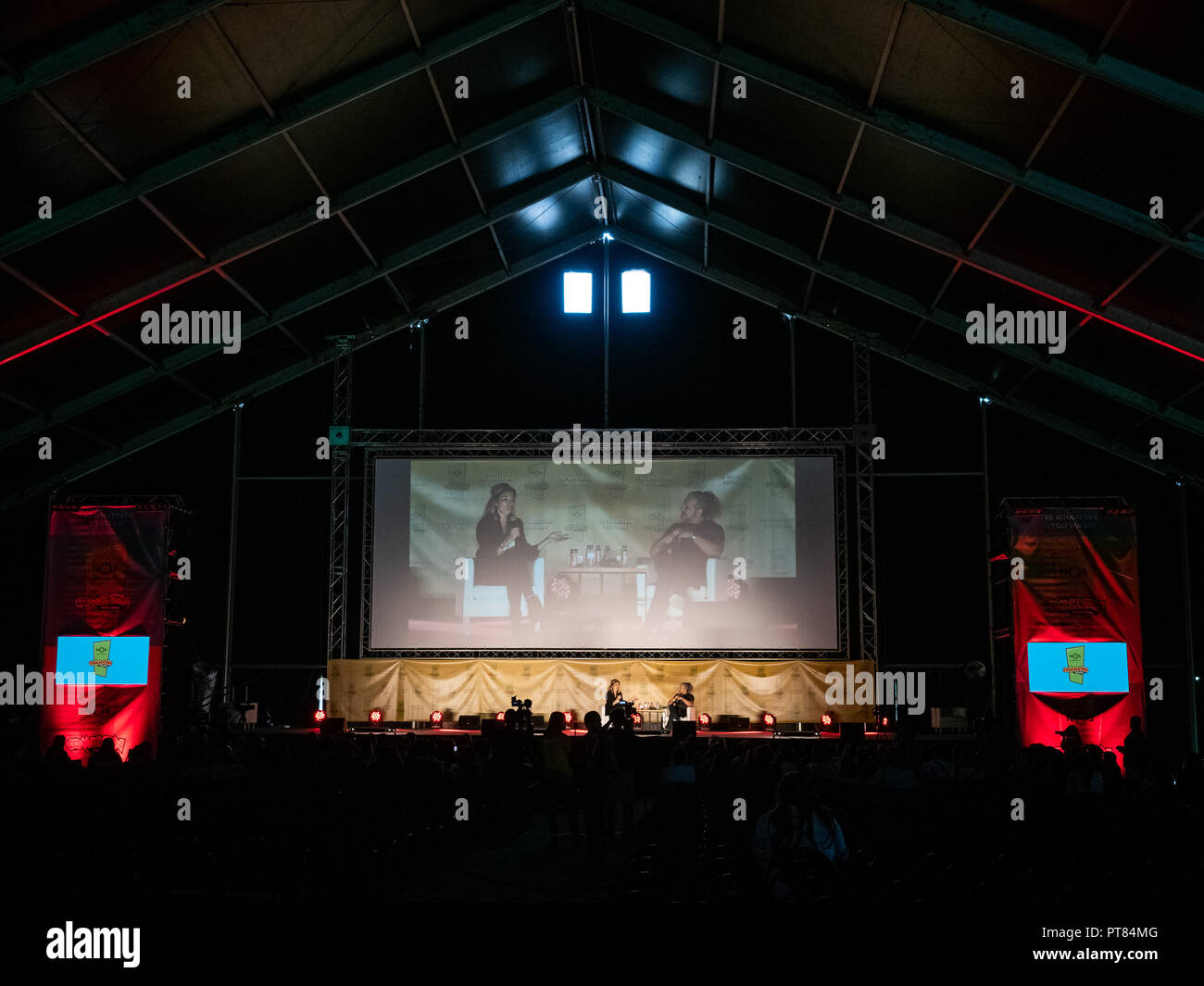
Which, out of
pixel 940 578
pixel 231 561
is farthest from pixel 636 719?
pixel 231 561

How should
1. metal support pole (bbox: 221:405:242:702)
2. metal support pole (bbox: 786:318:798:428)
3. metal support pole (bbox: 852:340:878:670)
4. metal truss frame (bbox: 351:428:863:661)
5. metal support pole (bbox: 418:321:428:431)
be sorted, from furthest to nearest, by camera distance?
metal support pole (bbox: 418:321:428:431), metal support pole (bbox: 786:318:798:428), metal support pole (bbox: 221:405:242:702), metal truss frame (bbox: 351:428:863:661), metal support pole (bbox: 852:340:878:670)

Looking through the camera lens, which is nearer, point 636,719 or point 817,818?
point 817,818

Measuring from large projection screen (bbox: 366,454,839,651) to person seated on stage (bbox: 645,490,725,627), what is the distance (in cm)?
2

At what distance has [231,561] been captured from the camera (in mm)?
21375

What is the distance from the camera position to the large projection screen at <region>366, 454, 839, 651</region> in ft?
66.9

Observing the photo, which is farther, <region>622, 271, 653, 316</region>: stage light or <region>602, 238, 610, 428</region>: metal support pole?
<region>622, 271, 653, 316</region>: stage light

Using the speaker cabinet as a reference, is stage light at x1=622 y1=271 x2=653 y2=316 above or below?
above

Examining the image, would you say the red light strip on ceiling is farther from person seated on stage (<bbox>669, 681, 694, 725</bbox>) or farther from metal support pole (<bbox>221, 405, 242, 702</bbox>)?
person seated on stage (<bbox>669, 681, 694, 725</bbox>)

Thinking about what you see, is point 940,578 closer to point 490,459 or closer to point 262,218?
point 490,459

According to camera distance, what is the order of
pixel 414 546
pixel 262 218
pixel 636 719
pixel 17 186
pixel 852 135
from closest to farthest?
pixel 17 186, pixel 852 135, pixel 262 218, pixel 636 719, pixel 414 546

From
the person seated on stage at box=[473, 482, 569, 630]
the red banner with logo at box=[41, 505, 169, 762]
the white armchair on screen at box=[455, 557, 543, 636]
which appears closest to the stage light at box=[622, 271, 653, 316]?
the person seated on stage at box=[473, 482, 569, 630]

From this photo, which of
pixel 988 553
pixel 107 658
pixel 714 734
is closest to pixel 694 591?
pixel 714 734

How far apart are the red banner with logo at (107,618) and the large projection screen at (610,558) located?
3.82 m
